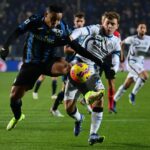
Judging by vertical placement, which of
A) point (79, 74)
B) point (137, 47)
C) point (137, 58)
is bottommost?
point (137, 58)

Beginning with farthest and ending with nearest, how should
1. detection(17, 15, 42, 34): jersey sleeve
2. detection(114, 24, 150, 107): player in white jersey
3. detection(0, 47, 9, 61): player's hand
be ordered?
detection(114, 24, 150, 107): player in white jersey, detection(17, 15, 42, 34): jersey sleeve, detection(0, 47, 9, 61): player's hand

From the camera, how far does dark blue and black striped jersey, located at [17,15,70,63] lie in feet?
26.6

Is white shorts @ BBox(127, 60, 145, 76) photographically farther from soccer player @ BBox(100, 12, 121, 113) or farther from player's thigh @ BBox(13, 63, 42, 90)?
player's thigh @ BBox(13, 63, 42, 90)

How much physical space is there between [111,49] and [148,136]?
1.57 m

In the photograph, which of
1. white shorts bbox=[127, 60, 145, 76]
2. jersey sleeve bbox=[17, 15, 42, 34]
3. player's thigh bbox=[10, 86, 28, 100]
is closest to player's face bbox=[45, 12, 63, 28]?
jersey sleeve bbox=[17, 15, 42, 34]

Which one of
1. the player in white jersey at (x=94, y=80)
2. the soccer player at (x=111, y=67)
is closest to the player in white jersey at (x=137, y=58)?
the soccer player at (x=111, y=67)

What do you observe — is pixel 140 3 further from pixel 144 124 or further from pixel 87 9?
pixel 144 124

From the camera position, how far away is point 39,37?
320 inches

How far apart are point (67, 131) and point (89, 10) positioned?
21.9 metres

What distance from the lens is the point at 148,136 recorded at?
29.0ft

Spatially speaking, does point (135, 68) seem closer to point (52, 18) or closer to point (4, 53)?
point (52, 18)

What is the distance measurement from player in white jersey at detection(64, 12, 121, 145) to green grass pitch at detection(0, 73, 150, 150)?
0.96 ft

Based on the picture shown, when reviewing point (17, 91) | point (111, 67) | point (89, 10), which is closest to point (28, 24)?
point (17, 91)

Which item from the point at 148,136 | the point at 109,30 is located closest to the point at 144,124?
the point at 148,136
